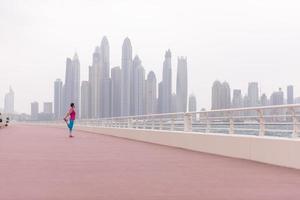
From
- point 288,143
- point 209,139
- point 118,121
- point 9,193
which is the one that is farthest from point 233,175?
point 118,121

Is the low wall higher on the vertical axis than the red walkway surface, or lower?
higher

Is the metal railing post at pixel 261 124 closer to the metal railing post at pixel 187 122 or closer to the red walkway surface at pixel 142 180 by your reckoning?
the red walkway surface at pixel 142 180

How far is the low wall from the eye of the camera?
12727mm

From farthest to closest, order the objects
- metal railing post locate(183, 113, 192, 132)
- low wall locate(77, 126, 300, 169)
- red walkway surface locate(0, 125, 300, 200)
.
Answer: metal railing post locate(183, 113, 192, 132), low wall locate(77, 126, 300, 169), red walkway surface locate(0, 125, 300, 200)

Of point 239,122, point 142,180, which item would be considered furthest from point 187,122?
point 142,180

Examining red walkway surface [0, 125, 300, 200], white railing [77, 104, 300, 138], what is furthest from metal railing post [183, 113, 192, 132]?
red walkway surface [0, 125, 300, 200]

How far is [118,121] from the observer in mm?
41656

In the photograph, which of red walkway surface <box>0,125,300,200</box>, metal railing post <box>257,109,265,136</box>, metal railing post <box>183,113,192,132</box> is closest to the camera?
red walkway surface <box>0,125,300,200</box>

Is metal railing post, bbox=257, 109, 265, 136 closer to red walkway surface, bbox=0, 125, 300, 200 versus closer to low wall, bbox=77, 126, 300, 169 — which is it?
low wall, bbox=77, 126, 300, 169

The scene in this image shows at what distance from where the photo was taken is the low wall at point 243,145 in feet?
41.8

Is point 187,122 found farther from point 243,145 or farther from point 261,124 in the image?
point 261,124

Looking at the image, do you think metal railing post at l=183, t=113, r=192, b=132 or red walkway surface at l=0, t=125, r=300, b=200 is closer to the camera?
red walkway surface at l=0, t=125, r=300, b=200

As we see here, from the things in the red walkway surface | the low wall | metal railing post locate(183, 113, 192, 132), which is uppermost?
metal railing post locate(183, 113, 192, 132)

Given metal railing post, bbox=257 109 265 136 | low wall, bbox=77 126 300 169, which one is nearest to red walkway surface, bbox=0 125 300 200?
low wall, bbox=77 126 300 169
